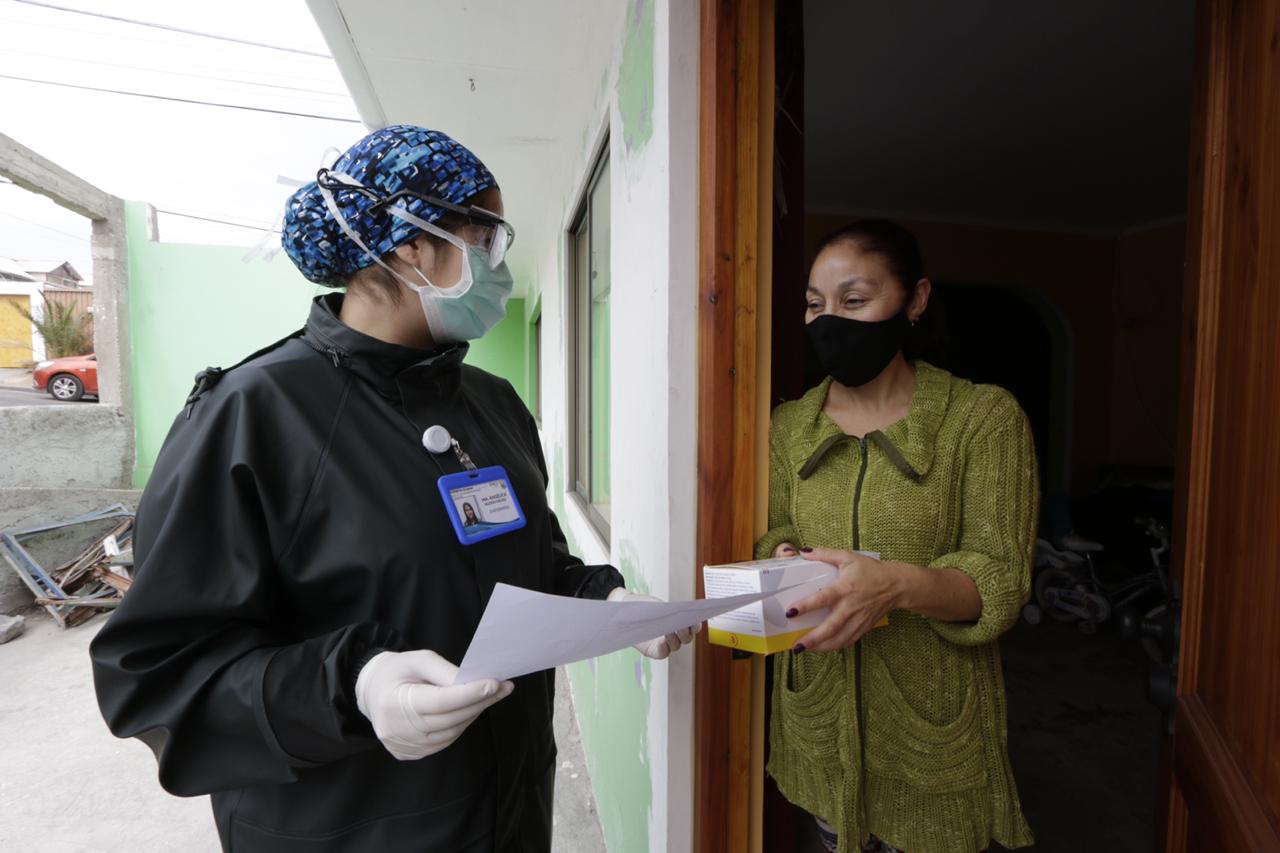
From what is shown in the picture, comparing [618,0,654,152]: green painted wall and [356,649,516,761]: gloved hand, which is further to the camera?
[618,0,654,152]: green painted wall

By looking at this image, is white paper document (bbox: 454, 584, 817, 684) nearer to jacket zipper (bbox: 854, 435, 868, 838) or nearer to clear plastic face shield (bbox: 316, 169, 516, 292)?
jacket zipper (bbox: 854, 435, 868, 838)

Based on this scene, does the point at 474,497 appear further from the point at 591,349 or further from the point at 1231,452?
the point at 591,349

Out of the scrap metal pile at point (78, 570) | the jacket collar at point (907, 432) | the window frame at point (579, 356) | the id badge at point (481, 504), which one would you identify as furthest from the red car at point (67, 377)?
the jacket collar at point (907, 432)

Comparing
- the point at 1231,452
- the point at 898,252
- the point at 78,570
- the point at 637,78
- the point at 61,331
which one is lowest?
the point at 78,570

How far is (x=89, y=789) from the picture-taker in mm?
3018

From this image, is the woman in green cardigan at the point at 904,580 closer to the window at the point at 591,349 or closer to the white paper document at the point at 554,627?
the white paper document at the point at 554,627

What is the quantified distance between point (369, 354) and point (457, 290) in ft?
0.60

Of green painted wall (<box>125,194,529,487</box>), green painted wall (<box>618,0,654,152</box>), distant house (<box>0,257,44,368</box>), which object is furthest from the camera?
distant house (<box>0,257,44,368</box>)

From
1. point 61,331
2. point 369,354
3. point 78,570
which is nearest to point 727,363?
point 369,354

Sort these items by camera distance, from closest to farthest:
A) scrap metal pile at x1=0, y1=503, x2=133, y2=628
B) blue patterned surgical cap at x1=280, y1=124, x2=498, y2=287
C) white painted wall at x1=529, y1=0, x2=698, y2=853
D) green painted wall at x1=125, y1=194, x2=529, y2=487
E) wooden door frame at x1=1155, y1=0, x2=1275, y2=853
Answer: wooden door frame at x1=1155, y1=0, x2=1275, y2=853
blue patterned surgical cap at x1=280, y1=124, x2=498, y2=287
white painted wall at x1=529, y1=0, x2=698, y2=853
scrap metal pile at x1=0, y1=503, x2=133, y2=628
green painted wall at x1=125, y1=194, x2=529, y2=487

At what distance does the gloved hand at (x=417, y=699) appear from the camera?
0.75 m

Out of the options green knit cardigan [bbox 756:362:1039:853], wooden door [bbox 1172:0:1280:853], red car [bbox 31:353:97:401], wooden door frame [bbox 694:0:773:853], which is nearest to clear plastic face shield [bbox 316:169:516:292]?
wooden door frame [bbox 694:0:773:853]

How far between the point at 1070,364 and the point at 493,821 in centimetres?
634

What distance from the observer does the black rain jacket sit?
810 mm
